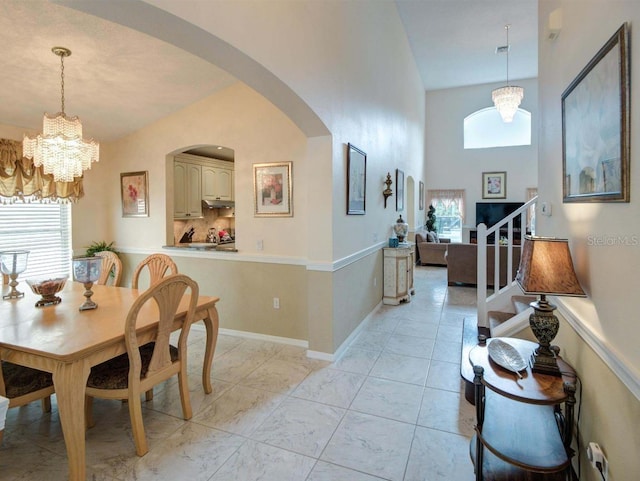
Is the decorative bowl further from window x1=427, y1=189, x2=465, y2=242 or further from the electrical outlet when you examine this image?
window x1=427, y1=189, x2=465, y2=242

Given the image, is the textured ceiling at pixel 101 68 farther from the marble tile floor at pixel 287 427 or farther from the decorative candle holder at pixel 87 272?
the marble tile floor at pixel 287 427

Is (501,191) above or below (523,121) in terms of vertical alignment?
below

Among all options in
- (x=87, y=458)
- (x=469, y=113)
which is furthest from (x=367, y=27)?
(x=469, y=113)

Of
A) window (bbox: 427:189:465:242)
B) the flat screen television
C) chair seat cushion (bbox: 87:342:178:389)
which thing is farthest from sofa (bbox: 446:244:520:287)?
chair seat cushion (bbox: 87:342:178:389)

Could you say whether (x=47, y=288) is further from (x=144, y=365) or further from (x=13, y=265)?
(x=144, y=365)

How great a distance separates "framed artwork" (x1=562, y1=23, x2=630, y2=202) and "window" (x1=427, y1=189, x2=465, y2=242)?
8433mm

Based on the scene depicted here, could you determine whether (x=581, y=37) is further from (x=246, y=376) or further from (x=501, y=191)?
(x=501, y=191)

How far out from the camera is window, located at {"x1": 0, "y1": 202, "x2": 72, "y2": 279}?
361cm

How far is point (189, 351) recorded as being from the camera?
355cm

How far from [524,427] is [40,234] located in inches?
190

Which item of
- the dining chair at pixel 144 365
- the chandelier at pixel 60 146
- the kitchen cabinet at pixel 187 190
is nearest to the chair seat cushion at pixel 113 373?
the dining chair at pixel 144 365

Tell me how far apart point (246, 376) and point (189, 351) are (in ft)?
2.96

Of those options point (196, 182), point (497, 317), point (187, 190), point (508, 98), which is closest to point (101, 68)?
point (187, 190)

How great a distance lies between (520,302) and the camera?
3.47 metres
